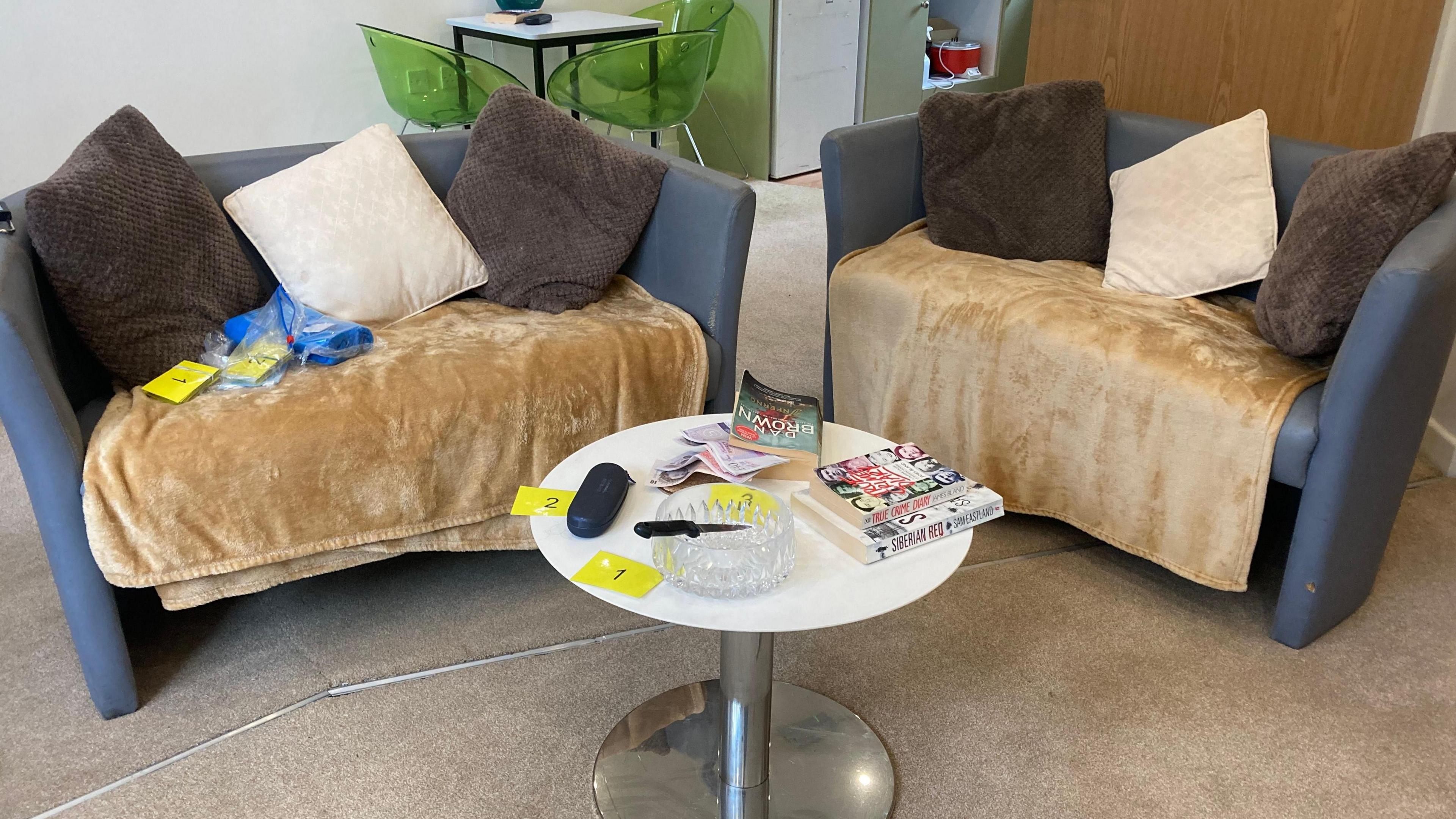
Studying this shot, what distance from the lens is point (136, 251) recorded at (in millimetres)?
1814

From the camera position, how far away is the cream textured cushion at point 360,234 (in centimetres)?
206

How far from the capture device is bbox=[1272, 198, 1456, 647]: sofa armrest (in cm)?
158

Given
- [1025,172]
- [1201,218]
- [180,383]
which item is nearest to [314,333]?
[180,383]

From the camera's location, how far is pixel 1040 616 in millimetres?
1902

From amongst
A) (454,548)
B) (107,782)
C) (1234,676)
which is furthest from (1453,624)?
(107,782)

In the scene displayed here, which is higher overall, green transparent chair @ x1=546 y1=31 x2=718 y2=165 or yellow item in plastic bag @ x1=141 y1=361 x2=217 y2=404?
green transparent chair @ x1=546 y1=31 x2=718 y2=165

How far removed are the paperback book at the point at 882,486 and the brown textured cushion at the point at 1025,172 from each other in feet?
3.61

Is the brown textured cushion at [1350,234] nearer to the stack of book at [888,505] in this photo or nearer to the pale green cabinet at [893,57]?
the stack of book at [888,505]

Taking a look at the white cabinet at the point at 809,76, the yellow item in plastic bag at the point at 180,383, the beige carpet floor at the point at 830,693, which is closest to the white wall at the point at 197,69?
the white cabinet at the point at 809,76

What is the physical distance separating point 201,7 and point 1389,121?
11.5ft

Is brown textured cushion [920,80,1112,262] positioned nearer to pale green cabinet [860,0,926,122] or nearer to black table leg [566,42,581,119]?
black table leg [566,42,581,119]

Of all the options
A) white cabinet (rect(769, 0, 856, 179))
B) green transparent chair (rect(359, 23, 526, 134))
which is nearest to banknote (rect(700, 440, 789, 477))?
green transparent chair (rect(359, 23, 526, 134))

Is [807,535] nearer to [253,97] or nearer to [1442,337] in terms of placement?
[1442,337]

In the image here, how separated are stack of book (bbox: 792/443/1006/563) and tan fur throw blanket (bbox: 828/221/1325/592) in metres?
0.64
